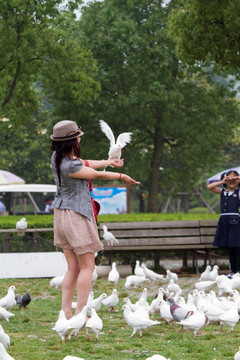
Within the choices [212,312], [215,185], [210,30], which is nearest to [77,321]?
[212,312]

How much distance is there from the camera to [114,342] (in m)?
7.18

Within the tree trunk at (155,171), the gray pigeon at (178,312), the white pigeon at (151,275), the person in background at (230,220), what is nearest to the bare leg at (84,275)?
the gray pigeon at (178,312)

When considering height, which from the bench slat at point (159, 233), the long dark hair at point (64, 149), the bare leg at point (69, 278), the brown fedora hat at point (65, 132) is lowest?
the bench slat at point (159, 233)

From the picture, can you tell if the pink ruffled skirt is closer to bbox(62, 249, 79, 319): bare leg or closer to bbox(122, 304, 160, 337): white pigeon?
bbox(62, 249, 79, 319): bare leg

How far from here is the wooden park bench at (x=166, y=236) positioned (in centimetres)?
1452

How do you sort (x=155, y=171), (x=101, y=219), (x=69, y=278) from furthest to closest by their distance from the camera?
(x=155, y=171) < (x=101, y=219) < (x=69, y=278)

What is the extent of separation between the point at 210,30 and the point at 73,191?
7763 millimetres

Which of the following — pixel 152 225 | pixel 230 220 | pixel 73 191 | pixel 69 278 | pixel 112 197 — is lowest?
pixel 112 197

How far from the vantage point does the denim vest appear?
701 centimetres

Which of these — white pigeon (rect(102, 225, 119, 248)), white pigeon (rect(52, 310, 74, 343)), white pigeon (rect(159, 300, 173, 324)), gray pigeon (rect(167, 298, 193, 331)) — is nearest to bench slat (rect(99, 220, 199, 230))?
white pigeon (rect(102, 225, 119, 248))

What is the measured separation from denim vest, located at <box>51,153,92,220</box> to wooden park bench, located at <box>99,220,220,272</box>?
291 inches

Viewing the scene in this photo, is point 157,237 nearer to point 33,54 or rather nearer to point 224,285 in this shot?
point 224,285

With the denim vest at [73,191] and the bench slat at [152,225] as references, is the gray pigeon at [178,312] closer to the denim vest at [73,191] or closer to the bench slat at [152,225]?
the denim vest at [73,191]

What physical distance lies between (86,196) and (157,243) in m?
7.68
